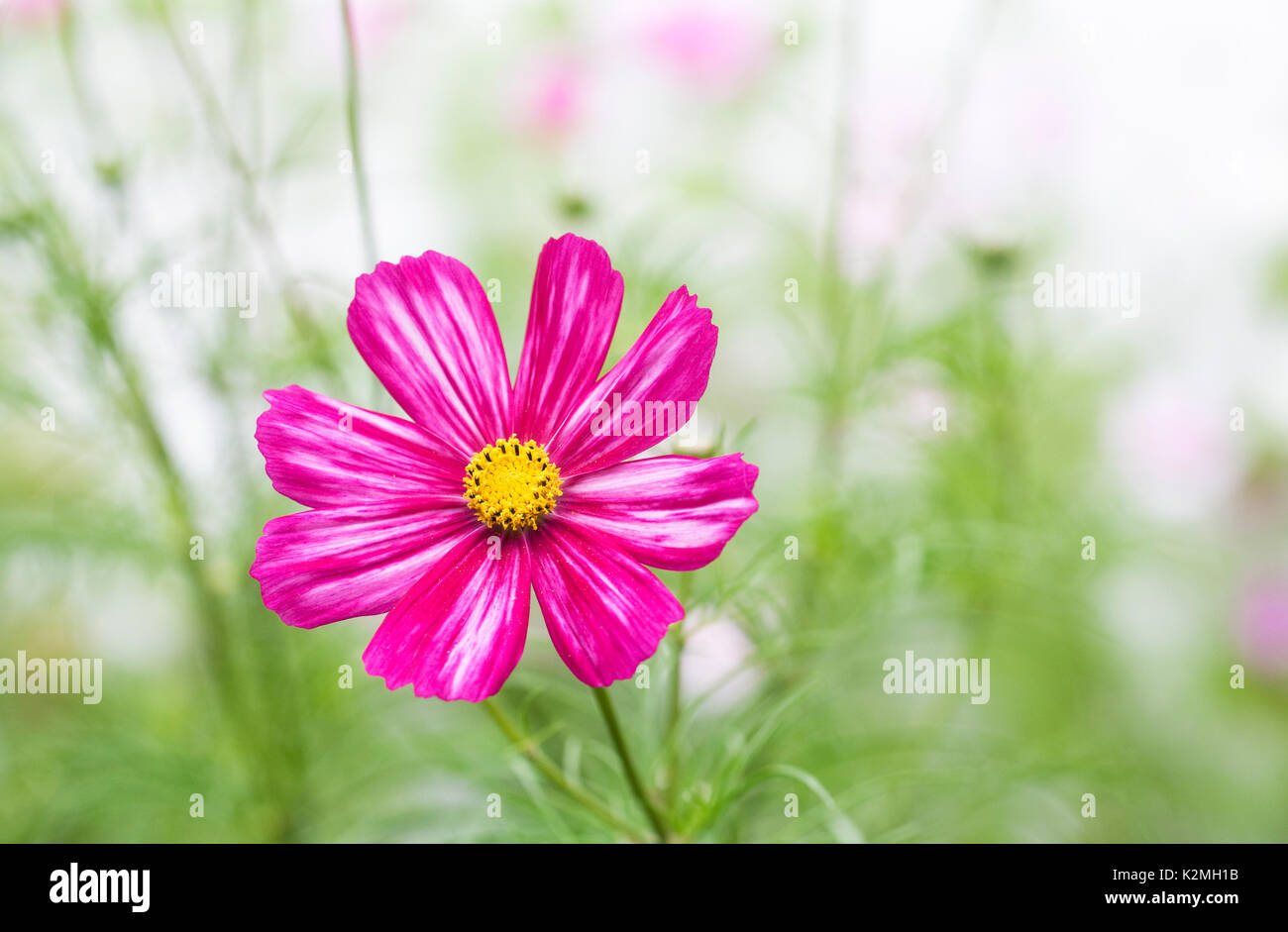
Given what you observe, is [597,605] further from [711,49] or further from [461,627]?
[711,49]

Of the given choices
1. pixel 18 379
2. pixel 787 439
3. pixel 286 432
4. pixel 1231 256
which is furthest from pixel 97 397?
pixel 1231 256

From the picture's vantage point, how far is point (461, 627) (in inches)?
11.8

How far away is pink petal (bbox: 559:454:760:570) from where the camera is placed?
0.29m

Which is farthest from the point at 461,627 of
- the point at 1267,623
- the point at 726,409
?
the point at 1267,623

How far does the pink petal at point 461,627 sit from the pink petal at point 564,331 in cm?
5

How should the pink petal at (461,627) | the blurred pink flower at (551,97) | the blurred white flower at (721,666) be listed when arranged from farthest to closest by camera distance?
the blurred pink flower at (551,97), the blurred white flower at (721,666), the pink petal at (461,627)

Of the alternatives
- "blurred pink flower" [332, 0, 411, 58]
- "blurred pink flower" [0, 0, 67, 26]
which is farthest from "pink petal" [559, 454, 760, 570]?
"blurred pink flower" [332, 0, 411, 58]

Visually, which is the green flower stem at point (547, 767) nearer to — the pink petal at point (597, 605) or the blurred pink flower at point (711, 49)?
the pink petal at point (597, 605)

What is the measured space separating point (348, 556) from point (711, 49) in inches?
25.6

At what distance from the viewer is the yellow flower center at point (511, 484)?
32 centimetres

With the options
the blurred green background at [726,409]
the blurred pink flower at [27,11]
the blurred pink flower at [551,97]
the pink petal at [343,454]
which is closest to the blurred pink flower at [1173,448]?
the blurred green background at [726,409]

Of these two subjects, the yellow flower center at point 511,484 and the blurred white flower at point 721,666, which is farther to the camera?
the blurred white flower at point 721,666

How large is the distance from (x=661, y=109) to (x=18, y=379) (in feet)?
1.85
